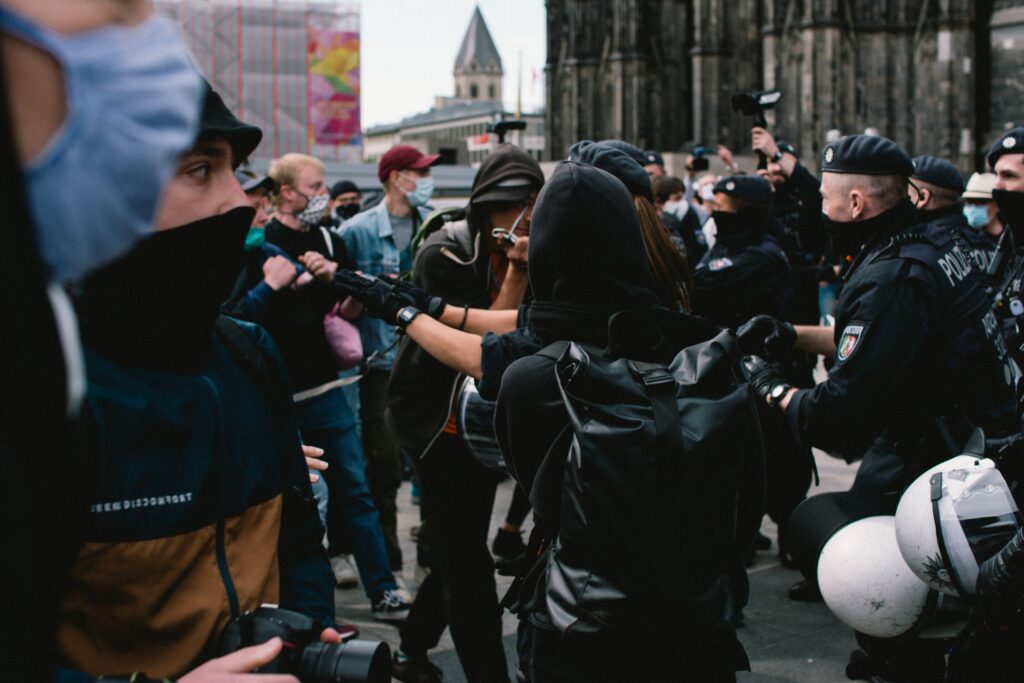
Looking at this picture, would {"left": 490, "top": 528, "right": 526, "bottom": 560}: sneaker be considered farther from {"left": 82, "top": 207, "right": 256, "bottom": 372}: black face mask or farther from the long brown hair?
{"left": 82, "top": 207, "right": 256, "bottom": 372}: black face mask

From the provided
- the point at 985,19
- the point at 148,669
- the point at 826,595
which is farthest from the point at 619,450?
the point at 985,19

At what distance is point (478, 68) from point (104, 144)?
6175 inches

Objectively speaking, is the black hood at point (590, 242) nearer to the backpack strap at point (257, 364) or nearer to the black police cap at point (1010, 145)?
the backpack strap at point (257, 364)

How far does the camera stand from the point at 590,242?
2506 mm

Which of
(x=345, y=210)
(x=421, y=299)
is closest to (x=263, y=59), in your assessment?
(x=345, y=210)

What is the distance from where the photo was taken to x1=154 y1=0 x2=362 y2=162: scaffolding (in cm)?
5525

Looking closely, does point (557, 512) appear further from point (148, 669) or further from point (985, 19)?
point (985, 19)

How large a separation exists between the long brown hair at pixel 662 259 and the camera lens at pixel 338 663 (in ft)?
6.84

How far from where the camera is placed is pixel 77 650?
163 centimetres

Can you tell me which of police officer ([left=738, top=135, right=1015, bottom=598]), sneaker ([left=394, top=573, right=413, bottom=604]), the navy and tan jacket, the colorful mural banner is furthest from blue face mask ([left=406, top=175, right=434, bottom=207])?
the colorful mural banner

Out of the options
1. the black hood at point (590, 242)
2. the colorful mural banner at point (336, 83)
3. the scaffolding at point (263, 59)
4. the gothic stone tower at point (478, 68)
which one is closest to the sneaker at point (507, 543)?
the black hood at point (590, 242)

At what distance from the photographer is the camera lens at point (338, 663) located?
1.48m

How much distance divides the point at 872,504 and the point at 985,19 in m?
28.4

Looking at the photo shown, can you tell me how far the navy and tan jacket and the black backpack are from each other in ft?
2.28
